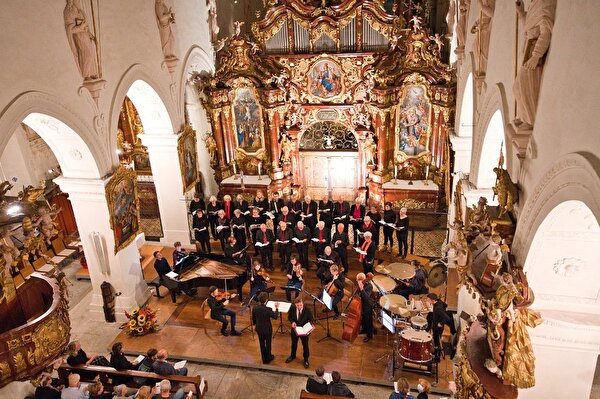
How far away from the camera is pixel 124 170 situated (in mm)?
11109

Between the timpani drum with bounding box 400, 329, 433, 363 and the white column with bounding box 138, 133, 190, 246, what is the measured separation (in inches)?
318

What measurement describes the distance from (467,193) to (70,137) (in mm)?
7990

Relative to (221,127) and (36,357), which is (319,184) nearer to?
(221,127)

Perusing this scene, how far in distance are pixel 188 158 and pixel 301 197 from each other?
172 inches

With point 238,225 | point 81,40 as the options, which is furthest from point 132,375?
point 81,40

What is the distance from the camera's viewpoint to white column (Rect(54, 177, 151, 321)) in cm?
1054

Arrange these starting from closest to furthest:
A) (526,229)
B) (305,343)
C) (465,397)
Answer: (526,229)
(465,397)
(305,343)

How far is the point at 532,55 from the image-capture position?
547cm

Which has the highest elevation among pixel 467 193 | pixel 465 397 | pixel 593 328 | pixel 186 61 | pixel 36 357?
pixel 186 61

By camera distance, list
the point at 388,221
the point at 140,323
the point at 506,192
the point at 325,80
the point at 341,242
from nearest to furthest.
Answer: the point at 506,192, the point at 140,323, the point at 341,242, the point at 388,221, the point at 325,80

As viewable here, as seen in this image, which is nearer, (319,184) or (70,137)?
(70,137)

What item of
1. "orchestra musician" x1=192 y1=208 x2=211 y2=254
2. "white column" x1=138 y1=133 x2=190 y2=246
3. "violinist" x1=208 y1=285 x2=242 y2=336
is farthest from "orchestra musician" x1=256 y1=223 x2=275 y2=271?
"white column" x1=138 y1=133 x2=190 y2=246

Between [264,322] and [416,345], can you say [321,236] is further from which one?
[416,345]

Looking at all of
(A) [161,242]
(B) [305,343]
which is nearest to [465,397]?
(B) [305,343]
